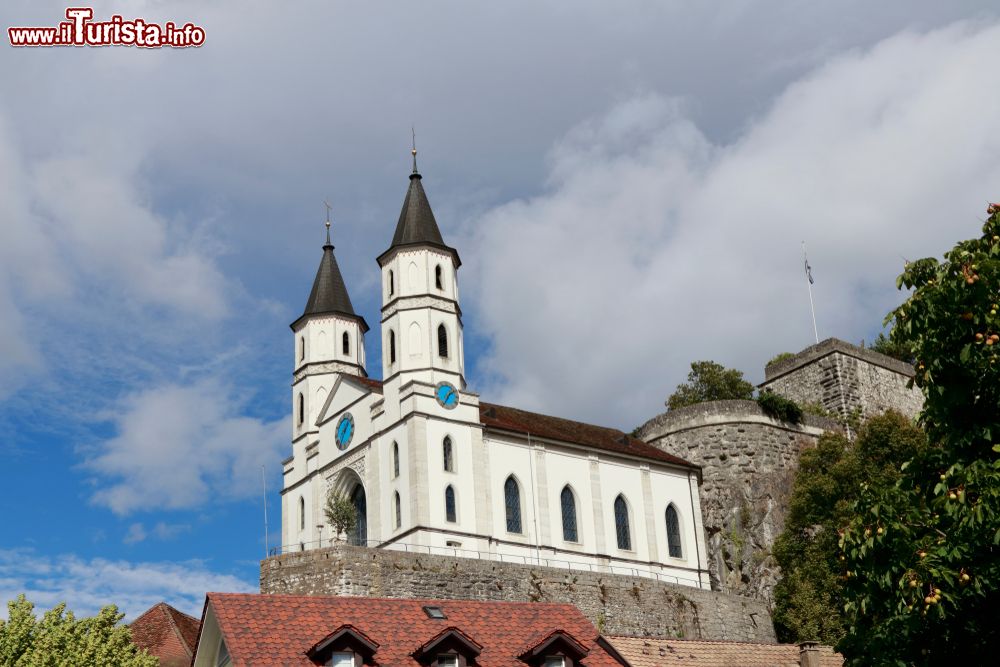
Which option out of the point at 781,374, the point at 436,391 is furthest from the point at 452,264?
the point at 781,374

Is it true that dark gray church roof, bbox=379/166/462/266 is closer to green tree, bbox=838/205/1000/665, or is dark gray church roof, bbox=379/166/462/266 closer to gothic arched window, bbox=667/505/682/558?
gothic arched window, bbox=667/505/682/558

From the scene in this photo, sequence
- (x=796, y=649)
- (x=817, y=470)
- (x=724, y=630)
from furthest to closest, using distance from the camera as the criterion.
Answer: (x=817, y=470)
(x=724, y=630)
(x=796, y=649)

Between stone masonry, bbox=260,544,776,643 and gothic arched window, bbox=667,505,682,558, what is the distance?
533cm

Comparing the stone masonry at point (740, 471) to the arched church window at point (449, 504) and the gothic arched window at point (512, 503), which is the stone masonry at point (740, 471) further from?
the arched church window at point (449, 504)

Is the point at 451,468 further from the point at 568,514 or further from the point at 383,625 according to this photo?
the point at 383,625

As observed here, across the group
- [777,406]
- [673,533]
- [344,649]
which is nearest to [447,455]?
[673,533]

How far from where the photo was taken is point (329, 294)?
221 feet

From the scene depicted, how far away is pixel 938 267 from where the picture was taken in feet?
71.7

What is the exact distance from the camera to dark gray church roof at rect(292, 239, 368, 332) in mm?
66812

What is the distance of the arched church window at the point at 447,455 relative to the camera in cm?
5446

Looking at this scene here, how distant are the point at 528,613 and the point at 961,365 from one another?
53.8 ft

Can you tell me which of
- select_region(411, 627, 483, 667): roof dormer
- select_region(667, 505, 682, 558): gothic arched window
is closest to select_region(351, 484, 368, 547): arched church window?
select_region(667, 505, 682, 558): gothic arched window

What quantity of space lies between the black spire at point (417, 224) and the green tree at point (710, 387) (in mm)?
24004

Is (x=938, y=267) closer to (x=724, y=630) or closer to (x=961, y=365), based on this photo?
(x=961, y=365)
